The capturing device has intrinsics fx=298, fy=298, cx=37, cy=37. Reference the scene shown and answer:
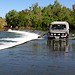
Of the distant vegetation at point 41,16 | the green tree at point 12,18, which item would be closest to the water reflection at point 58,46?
the distant vegetation at point 41,16

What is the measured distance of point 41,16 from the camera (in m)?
140

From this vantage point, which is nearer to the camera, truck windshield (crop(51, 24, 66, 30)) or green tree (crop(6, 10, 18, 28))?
truck windshield (crop(51, 24, 66, 30))

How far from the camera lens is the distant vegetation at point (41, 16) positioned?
136000 mm

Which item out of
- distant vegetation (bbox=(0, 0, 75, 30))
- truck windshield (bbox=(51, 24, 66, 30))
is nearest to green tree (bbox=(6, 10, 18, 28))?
distant vegetation (bbox=(0, 0, 75, 30))

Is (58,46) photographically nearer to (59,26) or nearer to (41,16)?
(59,26)

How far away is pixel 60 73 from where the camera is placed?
34.2 ft

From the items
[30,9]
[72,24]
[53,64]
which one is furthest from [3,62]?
[30,9]

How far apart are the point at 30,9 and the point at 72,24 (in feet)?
110

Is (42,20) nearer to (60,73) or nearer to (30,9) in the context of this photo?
(30,9)

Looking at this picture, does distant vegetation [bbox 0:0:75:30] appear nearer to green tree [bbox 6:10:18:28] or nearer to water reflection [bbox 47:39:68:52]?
green tree [bbox 6:10:18:28]

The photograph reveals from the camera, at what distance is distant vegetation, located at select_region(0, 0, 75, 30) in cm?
13600

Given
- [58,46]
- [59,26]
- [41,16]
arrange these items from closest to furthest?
1. [58,46]
2. [59,26]
3. [41,16]

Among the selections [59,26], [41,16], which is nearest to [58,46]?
[59,26]

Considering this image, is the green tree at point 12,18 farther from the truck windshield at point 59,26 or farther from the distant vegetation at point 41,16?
the truck windshield at point 59,26
